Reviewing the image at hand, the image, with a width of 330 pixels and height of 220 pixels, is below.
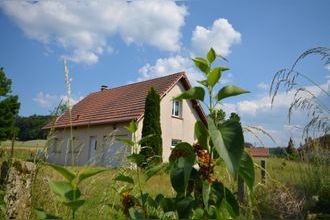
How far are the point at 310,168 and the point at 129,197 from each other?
4.77 meters

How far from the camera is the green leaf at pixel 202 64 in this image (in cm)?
130

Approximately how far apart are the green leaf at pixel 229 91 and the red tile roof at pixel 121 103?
1975cm

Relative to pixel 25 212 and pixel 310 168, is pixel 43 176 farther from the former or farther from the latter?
pixel 310 168

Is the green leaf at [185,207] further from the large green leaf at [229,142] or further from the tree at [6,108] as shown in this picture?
the tree at [6,108]

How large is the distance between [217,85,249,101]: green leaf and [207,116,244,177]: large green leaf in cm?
18

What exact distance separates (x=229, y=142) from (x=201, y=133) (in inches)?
11.5

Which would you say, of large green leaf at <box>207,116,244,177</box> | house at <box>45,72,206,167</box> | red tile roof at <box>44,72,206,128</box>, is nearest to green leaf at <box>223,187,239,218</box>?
large green leaf at <box>207,116,244,177</box>

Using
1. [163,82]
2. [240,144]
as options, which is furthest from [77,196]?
[163,82]

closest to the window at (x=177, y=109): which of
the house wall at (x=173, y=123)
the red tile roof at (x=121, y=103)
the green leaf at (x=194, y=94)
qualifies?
the house wall at (x=173, y=123)

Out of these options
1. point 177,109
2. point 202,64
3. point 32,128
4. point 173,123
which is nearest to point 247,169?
point 202,64

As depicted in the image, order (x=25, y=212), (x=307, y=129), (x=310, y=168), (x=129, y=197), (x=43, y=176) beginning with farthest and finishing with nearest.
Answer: (x=310, y=168), (x=307, y=129), (x=43, y=176), (x=25, y=212), (x=129, y=197)

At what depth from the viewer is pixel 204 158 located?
1.29m

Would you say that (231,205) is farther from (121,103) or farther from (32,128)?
(121,103)

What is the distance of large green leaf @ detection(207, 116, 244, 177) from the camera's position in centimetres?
92
